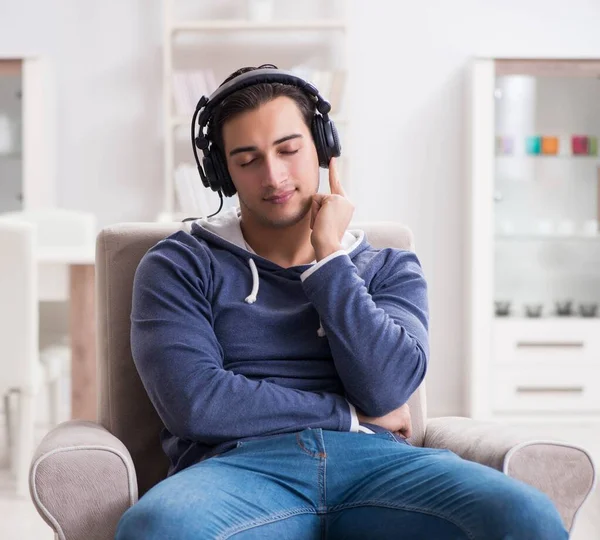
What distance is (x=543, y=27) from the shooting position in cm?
423

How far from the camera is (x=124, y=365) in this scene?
5.26 ft

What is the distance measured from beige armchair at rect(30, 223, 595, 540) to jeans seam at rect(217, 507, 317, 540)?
6.9 inches

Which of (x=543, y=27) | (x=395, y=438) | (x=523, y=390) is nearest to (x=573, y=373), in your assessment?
(x=523, y=390)

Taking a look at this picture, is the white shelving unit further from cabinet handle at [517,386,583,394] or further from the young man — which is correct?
the young man

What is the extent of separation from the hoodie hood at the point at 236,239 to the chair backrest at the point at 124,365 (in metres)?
0.11

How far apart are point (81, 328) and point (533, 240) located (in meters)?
2.09

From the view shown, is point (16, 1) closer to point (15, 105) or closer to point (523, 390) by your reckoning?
point (15, 105)

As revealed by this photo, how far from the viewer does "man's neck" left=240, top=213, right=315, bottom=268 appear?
1.59 metres

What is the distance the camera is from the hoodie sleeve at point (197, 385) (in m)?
1.35

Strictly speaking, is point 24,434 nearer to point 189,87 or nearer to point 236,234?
point 236,234

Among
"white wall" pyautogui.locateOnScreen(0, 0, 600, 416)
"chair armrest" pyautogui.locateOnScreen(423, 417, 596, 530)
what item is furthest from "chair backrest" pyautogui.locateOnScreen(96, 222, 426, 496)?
"white wall" pyautogui.locateOnScreen(0, 0, 600, 416)

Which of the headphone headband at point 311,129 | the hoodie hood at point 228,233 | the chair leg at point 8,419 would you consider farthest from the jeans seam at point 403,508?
the chair leg at point 8,419

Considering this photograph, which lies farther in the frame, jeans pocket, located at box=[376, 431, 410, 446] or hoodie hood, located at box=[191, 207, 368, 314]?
hoodie hood, located at box=[191, 207, 368, 314]


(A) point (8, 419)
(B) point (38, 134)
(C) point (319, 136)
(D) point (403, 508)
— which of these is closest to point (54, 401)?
(A) point (8, 419)
